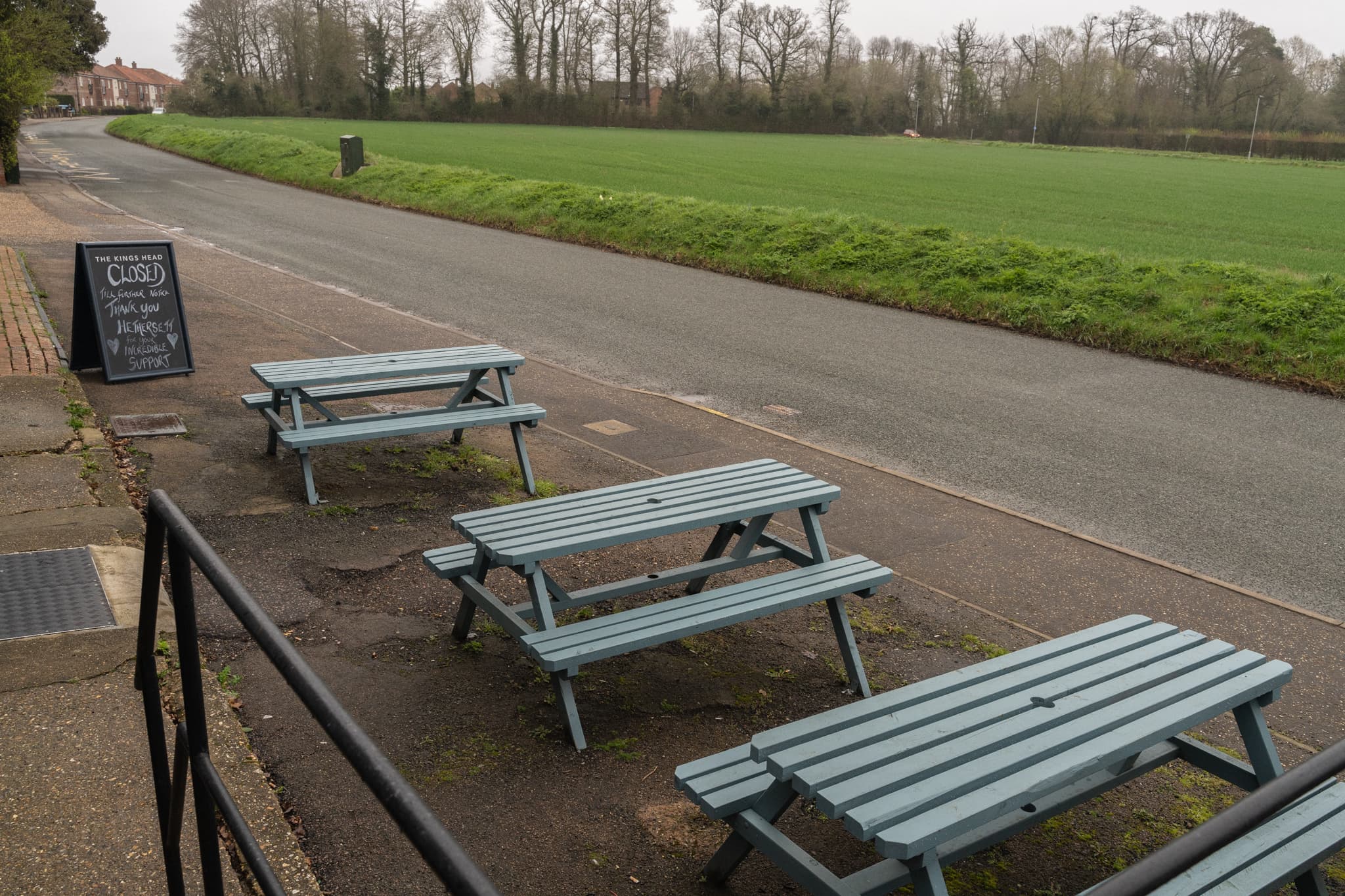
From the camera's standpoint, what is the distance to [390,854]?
3.37 m

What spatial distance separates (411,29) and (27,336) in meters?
86.5

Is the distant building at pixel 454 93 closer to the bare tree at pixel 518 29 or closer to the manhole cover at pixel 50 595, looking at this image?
the bare tree at pixel 518 29

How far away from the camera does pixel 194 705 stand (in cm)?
203

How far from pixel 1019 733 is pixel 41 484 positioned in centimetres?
542

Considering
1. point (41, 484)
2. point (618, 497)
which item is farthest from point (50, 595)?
point (618, 497)

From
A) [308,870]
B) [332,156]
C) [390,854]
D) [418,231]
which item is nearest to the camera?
[308,870]

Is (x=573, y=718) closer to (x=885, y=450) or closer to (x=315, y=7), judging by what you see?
(x=885, y=450)

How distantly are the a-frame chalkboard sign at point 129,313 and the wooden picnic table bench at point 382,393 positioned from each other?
2.12 m

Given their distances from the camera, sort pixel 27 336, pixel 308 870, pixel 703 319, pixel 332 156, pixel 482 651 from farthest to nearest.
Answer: pixel 332 156 < pixel 703 319 < pixel 27 336 < pixel 482 651 < pixel 308 870

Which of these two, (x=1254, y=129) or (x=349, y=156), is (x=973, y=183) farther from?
(x=1254, y=129)

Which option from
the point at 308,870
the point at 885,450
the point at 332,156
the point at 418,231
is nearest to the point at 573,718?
the point at 308,870

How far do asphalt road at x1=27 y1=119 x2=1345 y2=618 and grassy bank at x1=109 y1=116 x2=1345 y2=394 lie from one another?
53 cm

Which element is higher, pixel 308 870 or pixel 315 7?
pixel 315 7

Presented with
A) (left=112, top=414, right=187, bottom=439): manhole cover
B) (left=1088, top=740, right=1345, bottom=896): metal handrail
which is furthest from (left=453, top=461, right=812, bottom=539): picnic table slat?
(left=112, top=414, right=187, bottom=439): manhole cover
